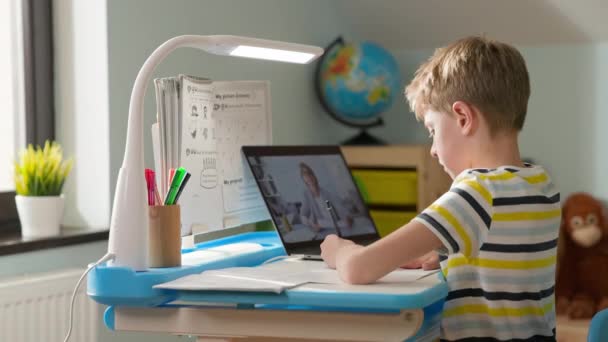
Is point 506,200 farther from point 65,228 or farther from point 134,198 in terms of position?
point 65,228

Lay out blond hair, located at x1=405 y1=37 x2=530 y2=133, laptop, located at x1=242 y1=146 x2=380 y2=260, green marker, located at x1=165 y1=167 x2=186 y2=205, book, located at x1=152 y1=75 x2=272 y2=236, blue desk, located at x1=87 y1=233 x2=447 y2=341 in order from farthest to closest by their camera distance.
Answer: laptop, located at x1=242 y1=146 x2=380 y2=260 → book, located at x1=152 y1=75 x2=272 y2=236 → green marker, located at x1=165 y1=167 x2=186 y2=205 → blond hair, located at x1=405 y1=37 x2=530 y2=133 → blue desk, located at x1=87 y1=233 x2=447 y2=341

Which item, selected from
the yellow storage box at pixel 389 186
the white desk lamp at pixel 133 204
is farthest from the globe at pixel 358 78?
the white desk lamp at pixel 133 204

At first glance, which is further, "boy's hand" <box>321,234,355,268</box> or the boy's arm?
"boy's hand" <box>321,234,355,268</box>

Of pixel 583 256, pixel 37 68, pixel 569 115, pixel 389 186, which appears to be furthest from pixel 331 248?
pixel 569 115

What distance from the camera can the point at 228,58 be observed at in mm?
3047

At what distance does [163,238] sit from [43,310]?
0.78 m

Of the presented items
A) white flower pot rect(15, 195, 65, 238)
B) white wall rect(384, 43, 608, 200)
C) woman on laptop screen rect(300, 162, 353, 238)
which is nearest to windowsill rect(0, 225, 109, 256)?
white flower pot rect(15, 195, 65, 238)

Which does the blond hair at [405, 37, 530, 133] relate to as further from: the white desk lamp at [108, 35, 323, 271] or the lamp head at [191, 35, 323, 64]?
the white desk lamp at [108, 35, 323, 271]

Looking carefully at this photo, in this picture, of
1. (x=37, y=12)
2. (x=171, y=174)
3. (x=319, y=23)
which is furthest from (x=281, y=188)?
(x=319, y=23)

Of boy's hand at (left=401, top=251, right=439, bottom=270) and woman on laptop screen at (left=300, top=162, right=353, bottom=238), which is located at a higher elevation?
woman on laptop screen at (left=300, top=162, right=353, bottom=238)

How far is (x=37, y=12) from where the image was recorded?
8.71 ft

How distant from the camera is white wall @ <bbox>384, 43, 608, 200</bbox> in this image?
11.2 feet

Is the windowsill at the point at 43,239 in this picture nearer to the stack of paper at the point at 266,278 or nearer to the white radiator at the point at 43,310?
the white radiator at the point at 43,310

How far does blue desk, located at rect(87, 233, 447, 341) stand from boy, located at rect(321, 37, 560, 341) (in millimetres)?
55
